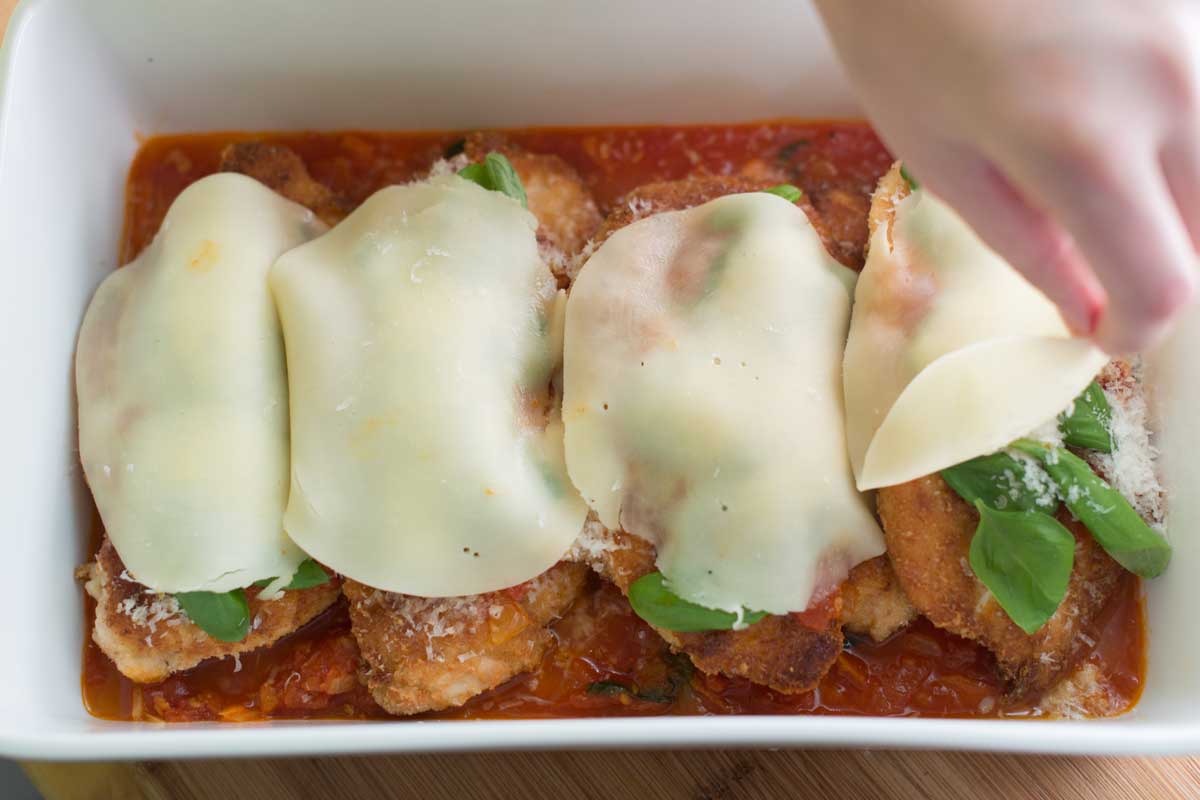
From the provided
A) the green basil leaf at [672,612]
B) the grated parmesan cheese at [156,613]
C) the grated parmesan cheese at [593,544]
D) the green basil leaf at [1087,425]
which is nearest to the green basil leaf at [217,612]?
the grated parmesan cheese at [156,613]

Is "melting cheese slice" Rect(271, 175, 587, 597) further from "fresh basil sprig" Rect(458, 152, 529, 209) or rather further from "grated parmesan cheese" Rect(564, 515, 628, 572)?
"fresh basil sprig" Rect(458, 152, 529, 209)

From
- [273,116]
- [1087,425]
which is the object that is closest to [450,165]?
[273,116]

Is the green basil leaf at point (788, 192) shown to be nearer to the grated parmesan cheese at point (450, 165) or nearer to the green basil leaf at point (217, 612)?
the grated parmesan cheese at point (450, 165)

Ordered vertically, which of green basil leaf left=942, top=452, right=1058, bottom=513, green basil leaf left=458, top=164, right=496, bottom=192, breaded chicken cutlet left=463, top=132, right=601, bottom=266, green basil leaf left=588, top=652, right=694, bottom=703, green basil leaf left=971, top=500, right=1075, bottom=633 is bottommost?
green basil leaf left=588, top=652, right=694, bottom=703

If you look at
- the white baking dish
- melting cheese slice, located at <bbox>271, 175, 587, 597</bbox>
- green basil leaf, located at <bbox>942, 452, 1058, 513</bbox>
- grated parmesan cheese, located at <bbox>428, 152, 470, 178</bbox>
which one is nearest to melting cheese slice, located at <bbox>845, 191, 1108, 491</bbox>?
green basil leaf, located at <bbox>942, 452, 1058, 513</bbox>

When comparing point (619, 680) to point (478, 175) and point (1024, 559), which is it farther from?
point (478, 175)

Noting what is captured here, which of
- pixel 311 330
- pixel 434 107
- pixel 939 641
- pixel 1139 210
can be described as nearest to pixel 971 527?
pixel 939 641
